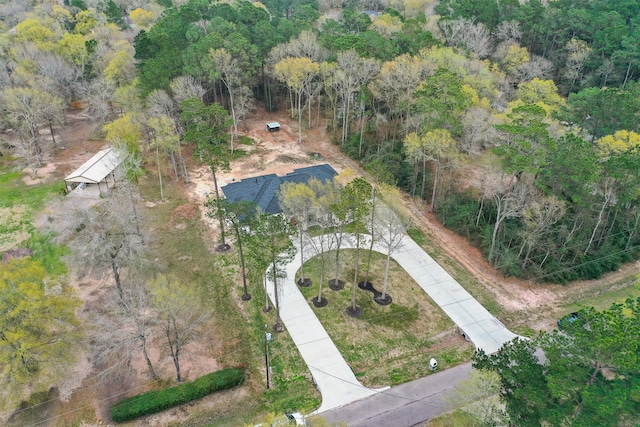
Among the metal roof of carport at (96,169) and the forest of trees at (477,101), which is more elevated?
the forest of trees at (477,101)

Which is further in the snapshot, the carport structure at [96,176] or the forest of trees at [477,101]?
the carport structure at [96,176]

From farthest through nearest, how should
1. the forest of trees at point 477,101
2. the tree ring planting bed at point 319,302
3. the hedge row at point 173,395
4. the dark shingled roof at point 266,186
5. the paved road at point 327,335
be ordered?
1. the dark shingled roof at point 266,186
2. the forest of trees at point 477,101
3. the tree ring planting bed at point 319,302
4. the paved road at point 327,335
5. the hedge row at point 173,395

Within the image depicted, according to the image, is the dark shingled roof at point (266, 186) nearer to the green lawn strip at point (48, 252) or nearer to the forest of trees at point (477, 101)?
the forest of trees at point (477, 101)

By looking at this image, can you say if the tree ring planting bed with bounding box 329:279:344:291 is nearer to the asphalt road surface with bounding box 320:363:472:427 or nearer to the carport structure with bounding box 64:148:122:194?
the asphalt road surface with bounding box 320:363:472:427

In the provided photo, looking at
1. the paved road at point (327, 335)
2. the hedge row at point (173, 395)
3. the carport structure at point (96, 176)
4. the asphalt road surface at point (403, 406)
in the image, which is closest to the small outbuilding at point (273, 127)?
the carport structure at point (96, 176)

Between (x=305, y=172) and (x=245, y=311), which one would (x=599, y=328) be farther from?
(x=305, y=172)

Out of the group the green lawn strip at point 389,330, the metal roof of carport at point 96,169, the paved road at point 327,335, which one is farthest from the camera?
the metal roof of carport at point 96,169

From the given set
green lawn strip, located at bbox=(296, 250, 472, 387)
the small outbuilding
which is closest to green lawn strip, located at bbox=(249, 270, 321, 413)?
green lawn strip, located at bbox=(296, 250, 472, 387)
